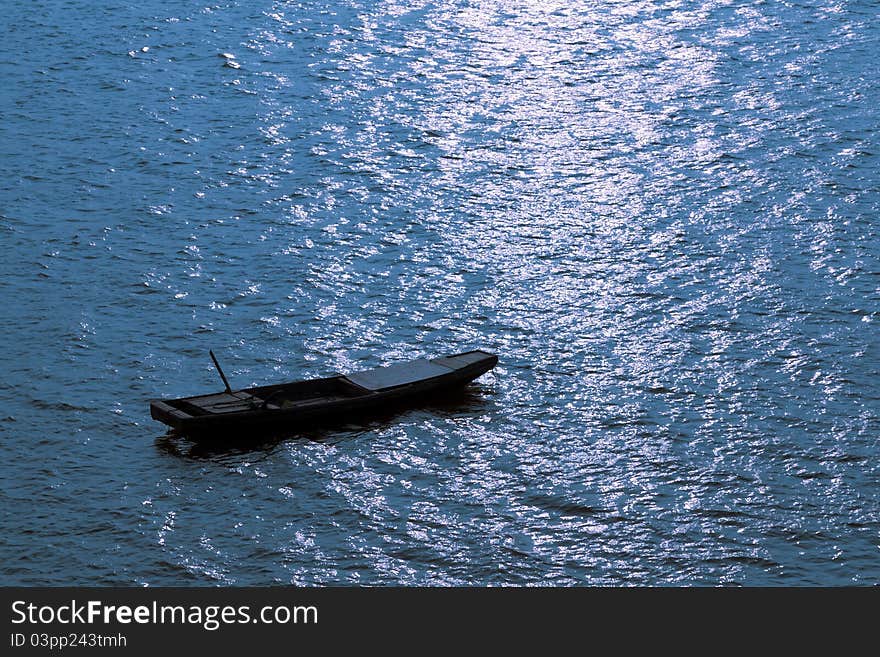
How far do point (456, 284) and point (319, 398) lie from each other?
28.4 feet

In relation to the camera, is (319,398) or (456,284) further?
(456,284)

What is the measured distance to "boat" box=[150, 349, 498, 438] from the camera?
3244cm

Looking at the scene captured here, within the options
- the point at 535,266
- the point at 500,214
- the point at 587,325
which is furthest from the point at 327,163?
the point at 587,325

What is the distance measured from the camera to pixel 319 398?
1340 inches

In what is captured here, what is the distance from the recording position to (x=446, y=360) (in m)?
35.6

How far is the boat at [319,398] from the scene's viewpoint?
3244 cm

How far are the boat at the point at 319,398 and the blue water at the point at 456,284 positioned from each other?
2.11 ft

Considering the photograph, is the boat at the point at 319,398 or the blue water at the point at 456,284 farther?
the boat at the point at 319,398

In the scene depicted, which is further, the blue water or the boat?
the boat

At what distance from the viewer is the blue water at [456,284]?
2991cm

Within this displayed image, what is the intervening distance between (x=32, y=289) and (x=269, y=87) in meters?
19.6

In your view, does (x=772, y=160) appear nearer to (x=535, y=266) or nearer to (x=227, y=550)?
(x=535, y=266)

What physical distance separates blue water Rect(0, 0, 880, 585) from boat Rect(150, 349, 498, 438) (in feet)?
2.11

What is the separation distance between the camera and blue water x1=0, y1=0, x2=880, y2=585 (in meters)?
29.9
